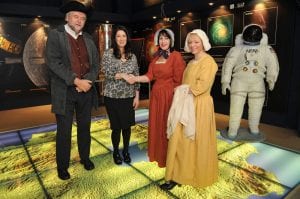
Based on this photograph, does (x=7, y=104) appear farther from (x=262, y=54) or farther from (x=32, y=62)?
(x=262, y=54)

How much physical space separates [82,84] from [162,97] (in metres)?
0.85

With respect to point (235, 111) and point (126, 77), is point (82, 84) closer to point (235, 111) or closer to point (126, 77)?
point (126, 77)

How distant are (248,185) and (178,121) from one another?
99cm

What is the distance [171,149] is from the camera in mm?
2318

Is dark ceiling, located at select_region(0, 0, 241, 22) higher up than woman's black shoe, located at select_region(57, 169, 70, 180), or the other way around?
dark ceiling, located at select_region(0, 0, 241, 22)

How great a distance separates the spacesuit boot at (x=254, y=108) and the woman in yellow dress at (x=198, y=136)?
188cm

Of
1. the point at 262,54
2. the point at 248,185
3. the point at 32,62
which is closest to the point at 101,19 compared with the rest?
the point at 32,62

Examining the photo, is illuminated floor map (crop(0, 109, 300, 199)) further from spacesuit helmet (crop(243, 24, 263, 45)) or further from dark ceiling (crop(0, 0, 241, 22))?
dark ceiling (crop(0, 0, 241, 22))

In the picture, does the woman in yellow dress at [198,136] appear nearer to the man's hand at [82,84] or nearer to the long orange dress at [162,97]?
the long orange dress at [162,97]

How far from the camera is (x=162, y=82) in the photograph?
271 centimetres

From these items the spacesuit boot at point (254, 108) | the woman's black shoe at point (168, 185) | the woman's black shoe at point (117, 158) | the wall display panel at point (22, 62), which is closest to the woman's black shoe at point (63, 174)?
the woman's black shoe at point (117, 158)

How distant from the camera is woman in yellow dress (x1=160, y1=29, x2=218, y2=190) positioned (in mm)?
2238

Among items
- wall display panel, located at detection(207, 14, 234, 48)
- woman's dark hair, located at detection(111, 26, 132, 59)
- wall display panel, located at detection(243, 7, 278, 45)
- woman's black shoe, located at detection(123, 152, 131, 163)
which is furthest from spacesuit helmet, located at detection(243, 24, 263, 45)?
woman's black shoe, located at detection(123, 152, 131, 163)

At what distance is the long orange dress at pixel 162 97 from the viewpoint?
2.64 meters
